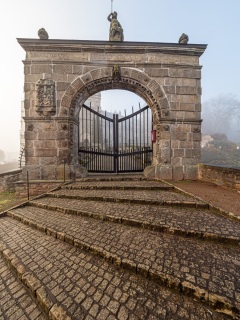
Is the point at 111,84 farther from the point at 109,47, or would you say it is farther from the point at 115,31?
the point at 115,31

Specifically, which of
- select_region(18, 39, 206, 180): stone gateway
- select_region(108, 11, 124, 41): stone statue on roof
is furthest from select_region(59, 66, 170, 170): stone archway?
select_region(108, 11, 124, 41): stone statue on roof

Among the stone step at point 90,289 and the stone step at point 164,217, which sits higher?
the stone step at point 164,217

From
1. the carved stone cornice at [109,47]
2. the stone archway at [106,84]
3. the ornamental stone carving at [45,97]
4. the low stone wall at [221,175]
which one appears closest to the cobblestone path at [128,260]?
the low stone wall at [221,175]

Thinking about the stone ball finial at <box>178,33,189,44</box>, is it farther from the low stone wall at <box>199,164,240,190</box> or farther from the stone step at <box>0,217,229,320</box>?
the stone step at <box>0,217,229,320</box>

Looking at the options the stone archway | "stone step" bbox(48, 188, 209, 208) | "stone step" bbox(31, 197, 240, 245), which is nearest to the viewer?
"stone step" bbox(31, 197, 240, 245)

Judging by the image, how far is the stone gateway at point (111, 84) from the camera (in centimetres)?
633

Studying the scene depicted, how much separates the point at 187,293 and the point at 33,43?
28.5 ft

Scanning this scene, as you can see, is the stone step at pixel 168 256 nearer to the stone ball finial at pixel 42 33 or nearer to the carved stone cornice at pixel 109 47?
the carved stone cornice at pixel 109 47

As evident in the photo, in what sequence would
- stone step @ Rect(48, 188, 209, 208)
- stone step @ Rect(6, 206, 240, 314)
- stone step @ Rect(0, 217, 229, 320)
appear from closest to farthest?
stone step @ Rect(0, 217, 229, 320) < stone step @ Rect(6, 206, 240, 314) < stone step @ Rect(48, 188, 209, 208)

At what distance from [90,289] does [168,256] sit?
1.04 m

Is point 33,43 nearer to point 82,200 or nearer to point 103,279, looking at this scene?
point 82,200

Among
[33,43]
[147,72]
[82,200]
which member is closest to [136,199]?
[82,200]

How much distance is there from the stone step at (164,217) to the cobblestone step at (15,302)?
1641mm

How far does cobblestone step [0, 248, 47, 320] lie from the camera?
1.62 meters
